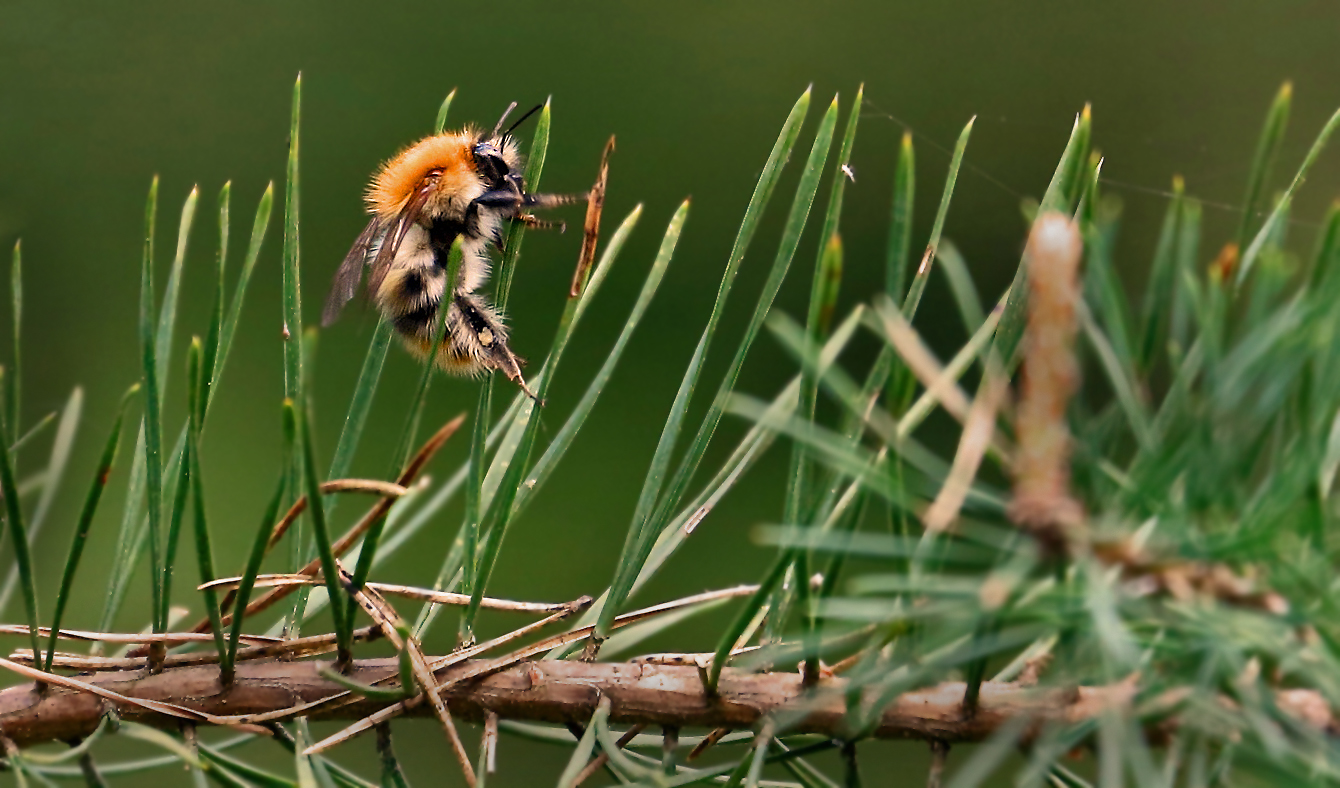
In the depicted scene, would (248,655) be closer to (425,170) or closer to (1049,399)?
(1049,399)

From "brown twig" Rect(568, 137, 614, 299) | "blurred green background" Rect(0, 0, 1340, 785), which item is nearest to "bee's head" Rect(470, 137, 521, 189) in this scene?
"blurred green background" Rect(0, 0, 1340, 785)

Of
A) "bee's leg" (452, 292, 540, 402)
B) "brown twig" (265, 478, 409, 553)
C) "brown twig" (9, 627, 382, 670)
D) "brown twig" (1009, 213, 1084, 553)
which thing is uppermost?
"brown twig" (1009, 213, 1084, 553)

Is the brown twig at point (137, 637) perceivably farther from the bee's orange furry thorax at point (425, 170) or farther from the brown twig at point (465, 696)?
the bee's orange furry thorax at point (425, 170)

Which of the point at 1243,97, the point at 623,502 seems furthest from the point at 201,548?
the point at 1243,97

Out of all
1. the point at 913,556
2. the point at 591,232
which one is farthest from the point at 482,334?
the point at 913,556

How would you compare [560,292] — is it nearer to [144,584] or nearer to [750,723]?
[144,584]

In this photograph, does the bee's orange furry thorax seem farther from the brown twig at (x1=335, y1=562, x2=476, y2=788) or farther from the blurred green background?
the brown twig at (x1=335, y1=562, x2=476, y2=788)

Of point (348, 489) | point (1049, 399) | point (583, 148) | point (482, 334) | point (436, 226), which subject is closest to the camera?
point (1049, 399)
